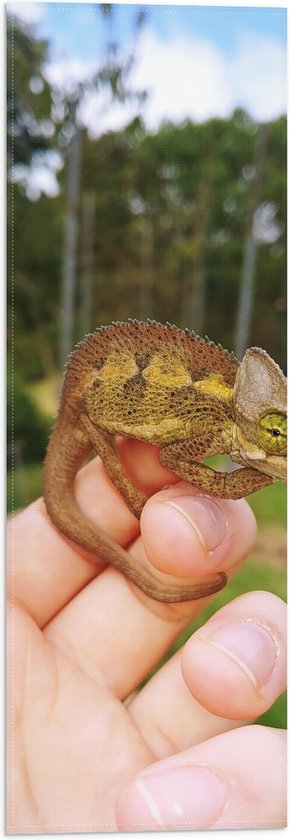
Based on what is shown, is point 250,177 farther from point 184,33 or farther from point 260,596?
point 260,596

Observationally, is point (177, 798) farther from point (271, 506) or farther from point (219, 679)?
point (271, 506)

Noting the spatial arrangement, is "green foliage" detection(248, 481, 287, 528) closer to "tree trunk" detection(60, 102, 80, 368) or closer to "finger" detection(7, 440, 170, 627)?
"finger" detection(7, 440, 170, 627)

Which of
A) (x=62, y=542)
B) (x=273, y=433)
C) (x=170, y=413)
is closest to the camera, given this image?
(x=273, y=433)

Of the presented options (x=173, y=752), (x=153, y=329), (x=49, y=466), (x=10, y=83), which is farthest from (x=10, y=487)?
(x=10, y=83)

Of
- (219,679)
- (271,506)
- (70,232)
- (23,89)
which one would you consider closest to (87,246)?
(70,232)

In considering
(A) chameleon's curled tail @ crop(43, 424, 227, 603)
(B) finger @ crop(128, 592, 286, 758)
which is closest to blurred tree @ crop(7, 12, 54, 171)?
(A) chameleon's curled tail @ crop(43, 424, 227, 603)

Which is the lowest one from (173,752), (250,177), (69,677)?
(173,752)
